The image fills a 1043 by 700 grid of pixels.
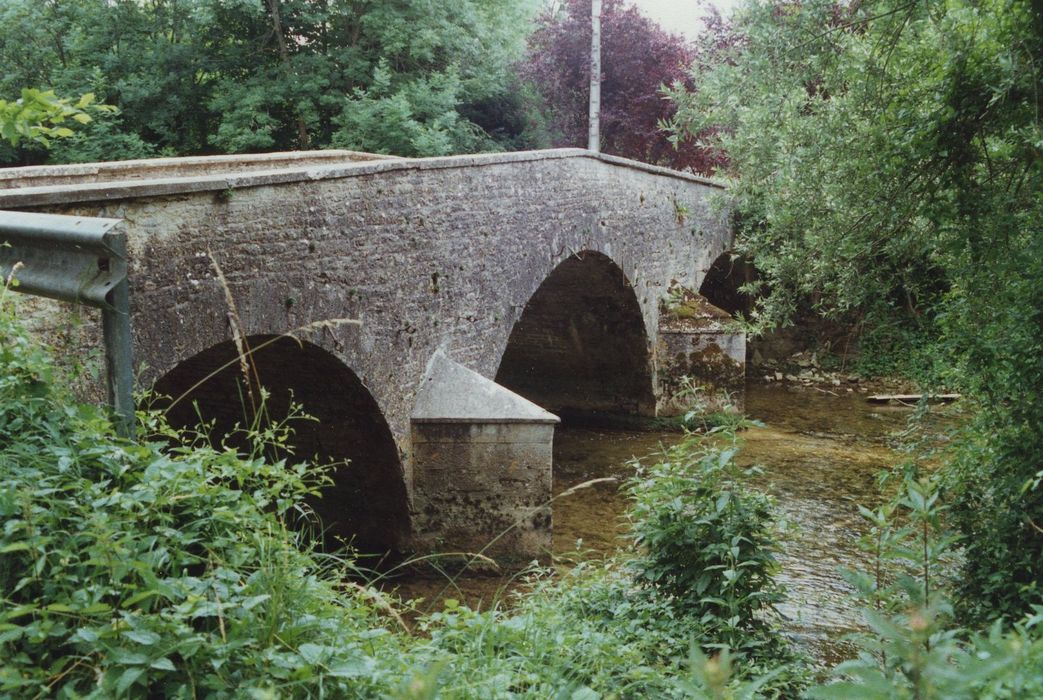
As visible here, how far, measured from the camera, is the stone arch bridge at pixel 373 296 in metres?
5.62

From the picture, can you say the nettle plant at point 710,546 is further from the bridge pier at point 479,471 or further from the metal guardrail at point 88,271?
the bridge pier at point 479,471

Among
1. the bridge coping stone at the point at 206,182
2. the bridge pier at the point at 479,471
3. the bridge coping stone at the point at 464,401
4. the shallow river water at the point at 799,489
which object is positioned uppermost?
the bridge coping stone at the point at 206,182

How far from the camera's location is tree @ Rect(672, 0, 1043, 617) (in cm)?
491

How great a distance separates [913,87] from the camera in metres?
5.68

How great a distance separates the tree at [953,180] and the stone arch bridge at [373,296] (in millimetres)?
2636

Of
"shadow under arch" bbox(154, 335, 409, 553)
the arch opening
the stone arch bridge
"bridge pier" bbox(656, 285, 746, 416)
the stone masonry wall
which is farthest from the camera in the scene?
the arch opening

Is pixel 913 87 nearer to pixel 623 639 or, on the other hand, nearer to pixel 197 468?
pixel 623 639

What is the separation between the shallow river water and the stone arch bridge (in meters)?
0.91

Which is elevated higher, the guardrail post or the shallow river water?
the guardrail post

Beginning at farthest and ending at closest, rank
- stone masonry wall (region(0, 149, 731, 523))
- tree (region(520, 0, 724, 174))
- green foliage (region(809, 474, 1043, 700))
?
tree (region(520, 0, 724, 174)), stone masonry wall (region(0, 149, 731, 523)), green foliage (region(809, 474, 1043, 700))

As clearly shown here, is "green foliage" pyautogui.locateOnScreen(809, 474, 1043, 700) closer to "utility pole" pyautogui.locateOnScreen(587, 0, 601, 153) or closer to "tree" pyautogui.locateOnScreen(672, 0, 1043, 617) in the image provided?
"tree" pyautogui.locateOnScreen(672, 0, 1043, 617)

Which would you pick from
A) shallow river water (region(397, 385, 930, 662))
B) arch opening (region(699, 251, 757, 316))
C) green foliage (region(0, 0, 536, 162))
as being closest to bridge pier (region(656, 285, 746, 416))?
shallow river water (region(397, 385, 930, 662))

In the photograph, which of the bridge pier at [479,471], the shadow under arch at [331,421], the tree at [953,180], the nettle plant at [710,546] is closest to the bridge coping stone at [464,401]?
the bridge pier at [479,471]

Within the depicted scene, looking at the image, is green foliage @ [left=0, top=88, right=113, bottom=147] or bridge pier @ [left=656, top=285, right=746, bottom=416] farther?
bridge pier @ [left=656, top=285, right=746, bottom=416]
